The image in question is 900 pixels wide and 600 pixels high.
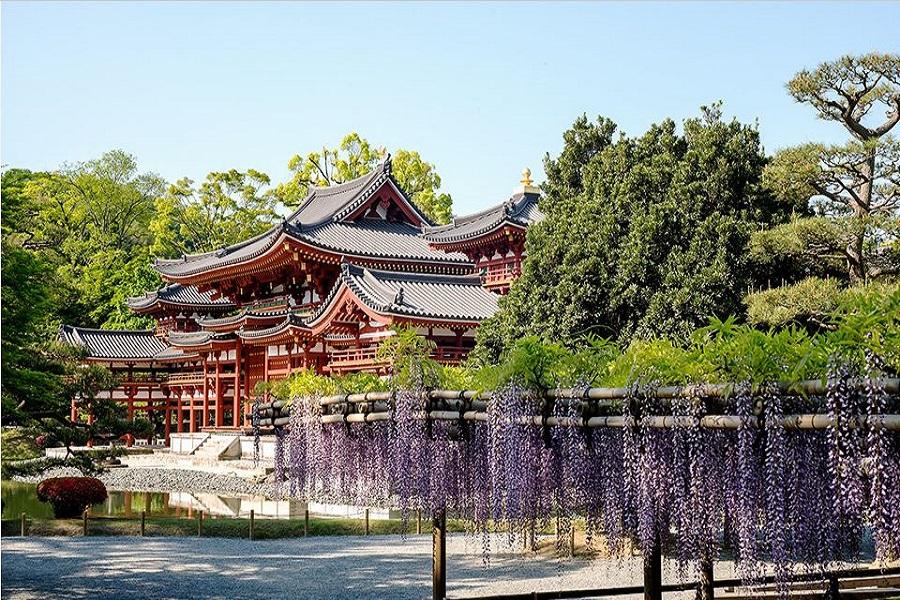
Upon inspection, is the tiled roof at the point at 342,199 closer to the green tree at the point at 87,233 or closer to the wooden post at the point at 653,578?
the green tree at the point at 87,233

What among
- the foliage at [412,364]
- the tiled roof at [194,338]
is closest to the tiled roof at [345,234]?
the tiled roof at [194,338]

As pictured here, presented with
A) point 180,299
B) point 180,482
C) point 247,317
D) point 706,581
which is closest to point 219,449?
point 180,482

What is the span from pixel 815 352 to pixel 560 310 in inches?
535

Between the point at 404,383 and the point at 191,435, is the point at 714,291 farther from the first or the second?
the point at 191,435

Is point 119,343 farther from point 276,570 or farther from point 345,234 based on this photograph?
point 276,570

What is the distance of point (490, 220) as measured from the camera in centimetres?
3130

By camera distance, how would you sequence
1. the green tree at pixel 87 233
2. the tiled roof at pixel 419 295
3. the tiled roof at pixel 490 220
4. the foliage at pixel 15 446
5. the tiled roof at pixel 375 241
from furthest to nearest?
the green tree at pixel 87 233 → the tiled roof at pixel 375 241 → the tiled roof at pixel 490 220 → the tiled roof at pixel 419 295 → the foliage at pixel 15 446

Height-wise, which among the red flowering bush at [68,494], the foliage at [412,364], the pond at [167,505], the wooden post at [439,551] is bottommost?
the pond at [167,505]

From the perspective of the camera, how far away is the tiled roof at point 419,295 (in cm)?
2719

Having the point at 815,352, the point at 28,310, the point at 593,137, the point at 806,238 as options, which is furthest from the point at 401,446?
the point at 593,137

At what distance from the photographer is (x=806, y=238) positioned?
48.8 feet

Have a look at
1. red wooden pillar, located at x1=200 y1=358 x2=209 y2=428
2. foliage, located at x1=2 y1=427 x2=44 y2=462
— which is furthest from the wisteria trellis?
red wooden pillar, located at x1=200 y1=358 x2=209 y2=428

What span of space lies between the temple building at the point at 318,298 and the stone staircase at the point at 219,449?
0.81 m

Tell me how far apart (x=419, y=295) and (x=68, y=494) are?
455 inches
